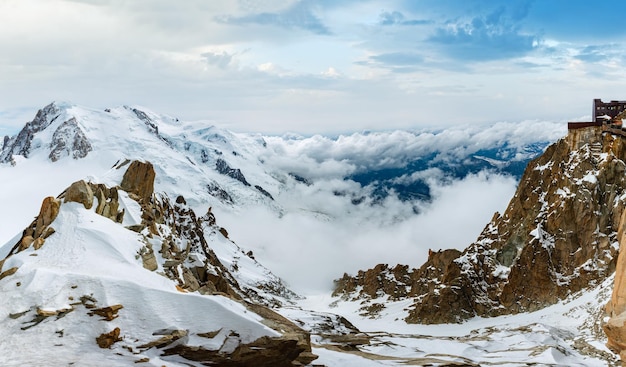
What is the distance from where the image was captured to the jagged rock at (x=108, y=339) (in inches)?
1367

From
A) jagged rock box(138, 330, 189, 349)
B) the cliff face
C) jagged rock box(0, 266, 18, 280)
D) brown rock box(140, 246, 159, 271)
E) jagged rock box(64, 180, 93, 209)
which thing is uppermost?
A: jagged rock box(64, 180, 93, 209)

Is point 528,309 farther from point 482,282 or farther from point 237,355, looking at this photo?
point 237,355

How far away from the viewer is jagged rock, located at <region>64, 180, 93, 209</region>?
5794cm

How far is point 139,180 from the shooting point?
85875mm

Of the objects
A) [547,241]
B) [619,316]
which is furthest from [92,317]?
[547,241]

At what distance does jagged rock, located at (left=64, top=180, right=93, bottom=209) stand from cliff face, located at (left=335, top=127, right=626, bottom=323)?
109m

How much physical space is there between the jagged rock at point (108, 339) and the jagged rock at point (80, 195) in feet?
86.2

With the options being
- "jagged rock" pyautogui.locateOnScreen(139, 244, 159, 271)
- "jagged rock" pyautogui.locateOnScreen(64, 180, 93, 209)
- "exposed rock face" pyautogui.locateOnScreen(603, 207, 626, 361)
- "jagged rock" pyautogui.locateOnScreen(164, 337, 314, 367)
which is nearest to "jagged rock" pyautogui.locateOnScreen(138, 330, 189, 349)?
"jagged rock" pyautogui.locateOnScreen(164, 337, 314, 367)

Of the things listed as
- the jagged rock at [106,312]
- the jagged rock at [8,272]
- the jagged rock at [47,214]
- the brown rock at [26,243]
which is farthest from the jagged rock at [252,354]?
the jagged rock at [47,214]

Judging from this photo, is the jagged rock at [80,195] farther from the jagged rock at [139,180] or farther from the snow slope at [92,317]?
the jagged rock at [139,180]

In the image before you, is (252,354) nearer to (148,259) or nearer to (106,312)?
(106,312)

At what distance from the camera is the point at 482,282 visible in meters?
148

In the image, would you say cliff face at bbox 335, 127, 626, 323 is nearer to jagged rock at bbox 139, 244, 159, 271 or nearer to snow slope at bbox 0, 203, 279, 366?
jagged rock at bbox 139, 244, 159, 271

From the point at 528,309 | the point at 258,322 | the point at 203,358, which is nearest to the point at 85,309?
the point at 203,358
